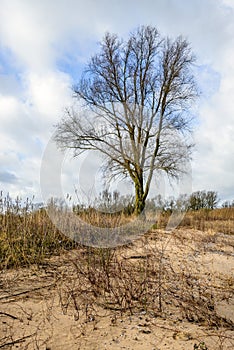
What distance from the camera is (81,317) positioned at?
3143mm

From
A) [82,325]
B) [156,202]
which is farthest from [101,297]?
[156,202]

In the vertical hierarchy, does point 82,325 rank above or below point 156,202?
below

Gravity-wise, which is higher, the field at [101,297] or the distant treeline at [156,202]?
the distant treeline at [156,202]

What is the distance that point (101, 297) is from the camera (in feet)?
11.8

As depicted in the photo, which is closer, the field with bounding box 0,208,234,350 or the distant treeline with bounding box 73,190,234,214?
the field with bounding box 0,208,234,350

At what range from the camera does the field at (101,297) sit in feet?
8.95

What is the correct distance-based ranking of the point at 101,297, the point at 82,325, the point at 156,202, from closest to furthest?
the point at 82,325, the point at 101,297, the point at 156,202

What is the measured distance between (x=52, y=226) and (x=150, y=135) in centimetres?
887

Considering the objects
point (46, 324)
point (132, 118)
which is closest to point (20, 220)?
point (46, 324)

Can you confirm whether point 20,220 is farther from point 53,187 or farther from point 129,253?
point 129,253

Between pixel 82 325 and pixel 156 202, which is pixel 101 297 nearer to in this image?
pixel 82 325

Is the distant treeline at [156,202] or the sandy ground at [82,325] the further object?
the distant treeline at [156,202]

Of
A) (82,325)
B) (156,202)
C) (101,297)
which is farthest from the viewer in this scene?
(156,202)

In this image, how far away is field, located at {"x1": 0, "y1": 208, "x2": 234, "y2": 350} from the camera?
8.95ft
